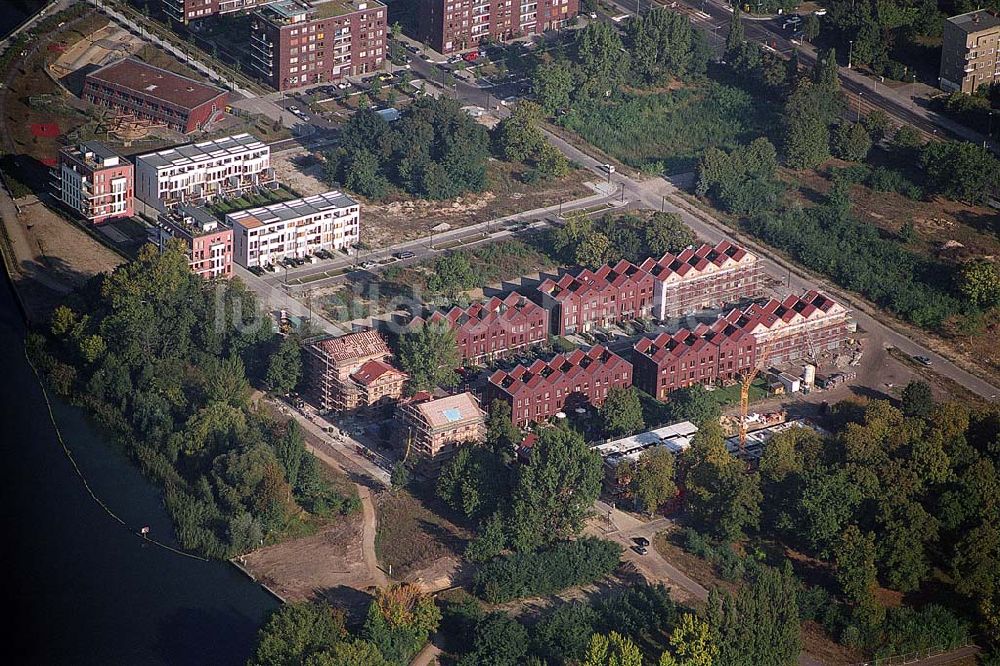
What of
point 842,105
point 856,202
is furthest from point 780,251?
point 842,105

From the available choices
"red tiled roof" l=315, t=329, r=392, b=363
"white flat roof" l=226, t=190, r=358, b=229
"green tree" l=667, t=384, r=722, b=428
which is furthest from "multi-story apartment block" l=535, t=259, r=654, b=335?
"white flat roof" l=226, t=190, r=358, b=229

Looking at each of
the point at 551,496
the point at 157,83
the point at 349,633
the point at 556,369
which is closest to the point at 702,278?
the point at 556,369

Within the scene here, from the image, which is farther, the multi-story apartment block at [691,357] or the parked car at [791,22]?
the parked car at [791,22]

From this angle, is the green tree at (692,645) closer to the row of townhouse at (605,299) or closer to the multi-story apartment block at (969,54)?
the row of townhouse at (605,299)

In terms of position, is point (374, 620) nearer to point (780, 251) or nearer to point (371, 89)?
point (780, 251)

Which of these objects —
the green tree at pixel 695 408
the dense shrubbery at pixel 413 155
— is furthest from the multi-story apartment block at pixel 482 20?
the green tree at pixel 695 408

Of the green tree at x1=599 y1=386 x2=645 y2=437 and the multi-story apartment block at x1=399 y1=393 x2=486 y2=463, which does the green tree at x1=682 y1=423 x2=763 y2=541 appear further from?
the multi-story apartment block at x1=399 y1=393 x2=486 y2=463

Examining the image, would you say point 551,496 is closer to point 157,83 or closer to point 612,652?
point 612,652
